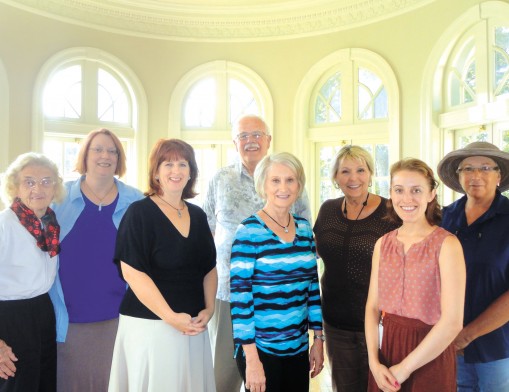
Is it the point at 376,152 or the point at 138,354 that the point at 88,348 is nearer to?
the point at 138,354

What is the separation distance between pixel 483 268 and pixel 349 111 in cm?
421

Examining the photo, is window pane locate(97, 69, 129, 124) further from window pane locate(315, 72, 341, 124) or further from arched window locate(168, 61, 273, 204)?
window pane locate(315, 72, 341, 124)

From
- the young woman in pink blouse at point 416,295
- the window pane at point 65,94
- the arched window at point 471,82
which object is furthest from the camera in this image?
the window pane at point 65,94

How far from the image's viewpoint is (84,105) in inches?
229

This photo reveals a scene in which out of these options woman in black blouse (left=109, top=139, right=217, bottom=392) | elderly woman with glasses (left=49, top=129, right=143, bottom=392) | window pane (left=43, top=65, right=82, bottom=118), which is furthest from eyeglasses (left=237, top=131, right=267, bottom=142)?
window pane (left=43, top=65, right=82, bottom=118)

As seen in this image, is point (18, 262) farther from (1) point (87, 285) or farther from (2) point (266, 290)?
(2) point (266, 290)

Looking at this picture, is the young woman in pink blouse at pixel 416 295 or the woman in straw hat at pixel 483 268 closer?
the young woman in pink blouse at pixel 416 295

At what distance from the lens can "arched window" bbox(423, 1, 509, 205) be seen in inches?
170

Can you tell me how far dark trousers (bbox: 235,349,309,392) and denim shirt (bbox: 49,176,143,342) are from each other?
903mm

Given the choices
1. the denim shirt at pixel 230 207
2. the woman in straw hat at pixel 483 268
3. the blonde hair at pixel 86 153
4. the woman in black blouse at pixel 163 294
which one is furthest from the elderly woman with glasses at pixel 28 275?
the woman in straw hat at pixel 483 268

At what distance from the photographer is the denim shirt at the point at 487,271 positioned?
1.86m

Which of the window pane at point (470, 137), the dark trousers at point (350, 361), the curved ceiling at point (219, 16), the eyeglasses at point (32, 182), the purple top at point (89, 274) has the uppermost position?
the curved ceiling at point (219, 16)

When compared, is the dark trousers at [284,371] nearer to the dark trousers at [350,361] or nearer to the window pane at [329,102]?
the dark trousers at [350,361]

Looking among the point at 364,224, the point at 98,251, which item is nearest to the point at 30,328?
the point at 98,251
